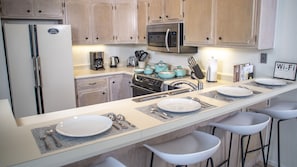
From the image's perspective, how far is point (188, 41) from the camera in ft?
10.3

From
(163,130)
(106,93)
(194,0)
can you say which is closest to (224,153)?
(163,130)

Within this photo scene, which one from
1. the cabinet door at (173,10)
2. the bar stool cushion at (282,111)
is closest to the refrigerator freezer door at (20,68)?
the cabinet door at (173,10)

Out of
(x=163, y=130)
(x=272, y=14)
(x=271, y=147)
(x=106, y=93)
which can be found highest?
(x=272, y=14)

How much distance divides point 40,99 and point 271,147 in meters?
2.95

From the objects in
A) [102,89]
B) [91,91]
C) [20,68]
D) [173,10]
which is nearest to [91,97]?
[91,91]

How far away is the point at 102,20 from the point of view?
3.97 meters

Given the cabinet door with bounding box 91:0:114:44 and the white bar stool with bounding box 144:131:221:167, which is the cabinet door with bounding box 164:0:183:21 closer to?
the cabinet door with bounding box 91:0:114:44

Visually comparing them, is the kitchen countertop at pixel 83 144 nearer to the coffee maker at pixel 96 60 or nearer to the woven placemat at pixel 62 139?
the woven placemat at pixel 62 139

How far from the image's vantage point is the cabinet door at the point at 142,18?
12.8 ft

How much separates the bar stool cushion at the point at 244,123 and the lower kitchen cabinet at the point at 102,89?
7.32ft

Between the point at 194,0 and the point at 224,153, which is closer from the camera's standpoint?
Result: the point at 224,153

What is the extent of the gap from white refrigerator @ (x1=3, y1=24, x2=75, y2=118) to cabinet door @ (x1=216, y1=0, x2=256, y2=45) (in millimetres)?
1988

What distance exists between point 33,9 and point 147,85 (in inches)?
75.3

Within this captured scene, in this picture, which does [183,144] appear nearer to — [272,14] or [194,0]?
[272,14]
